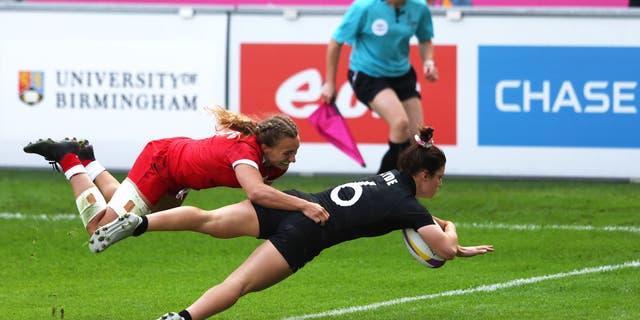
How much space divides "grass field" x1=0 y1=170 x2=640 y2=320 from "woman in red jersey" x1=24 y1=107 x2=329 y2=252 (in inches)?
25.1

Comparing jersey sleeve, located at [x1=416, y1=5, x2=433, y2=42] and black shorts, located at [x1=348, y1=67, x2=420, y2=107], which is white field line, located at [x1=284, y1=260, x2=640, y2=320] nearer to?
black shorts, located at [x1=348, y1=67, x2=420, y2=107]

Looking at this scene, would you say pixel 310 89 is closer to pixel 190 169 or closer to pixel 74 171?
pixel 74 171

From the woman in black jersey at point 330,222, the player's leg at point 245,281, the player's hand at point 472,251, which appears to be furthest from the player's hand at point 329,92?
the player's leg at point 245,281

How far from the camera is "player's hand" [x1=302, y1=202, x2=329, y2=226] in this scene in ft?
27.3

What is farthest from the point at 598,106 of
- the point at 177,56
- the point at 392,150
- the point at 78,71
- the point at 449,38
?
the point at 78,71

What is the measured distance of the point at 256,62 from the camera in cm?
1507

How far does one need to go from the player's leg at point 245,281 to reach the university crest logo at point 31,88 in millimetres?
7382

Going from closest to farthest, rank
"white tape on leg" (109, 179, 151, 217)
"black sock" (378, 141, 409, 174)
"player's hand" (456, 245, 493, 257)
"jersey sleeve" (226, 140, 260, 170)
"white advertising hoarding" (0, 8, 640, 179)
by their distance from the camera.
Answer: "player's hand" (456, 245, 493, 257) → "jersey sleeve" (226, 140, 260, 170) → "white tape on leg" (109, 179, 151, 217) → "black sock" (378, 141, 409, 174) → "white advertising hoarding" (0, 8, 640, 179)

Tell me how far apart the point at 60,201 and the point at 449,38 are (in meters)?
4.25

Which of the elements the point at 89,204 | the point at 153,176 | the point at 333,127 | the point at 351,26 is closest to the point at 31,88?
the point at 333,127

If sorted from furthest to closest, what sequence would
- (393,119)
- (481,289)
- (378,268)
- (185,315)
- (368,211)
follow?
1. (393,119)
2. (378,268)
3. (481,289)
4. (368,211)
5. (185,315)

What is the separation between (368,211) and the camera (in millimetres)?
8422

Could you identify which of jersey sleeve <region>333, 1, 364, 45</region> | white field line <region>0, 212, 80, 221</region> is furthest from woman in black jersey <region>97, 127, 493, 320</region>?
white field line <region>0, 212, 80, 221</region>

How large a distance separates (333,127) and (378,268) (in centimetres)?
273
